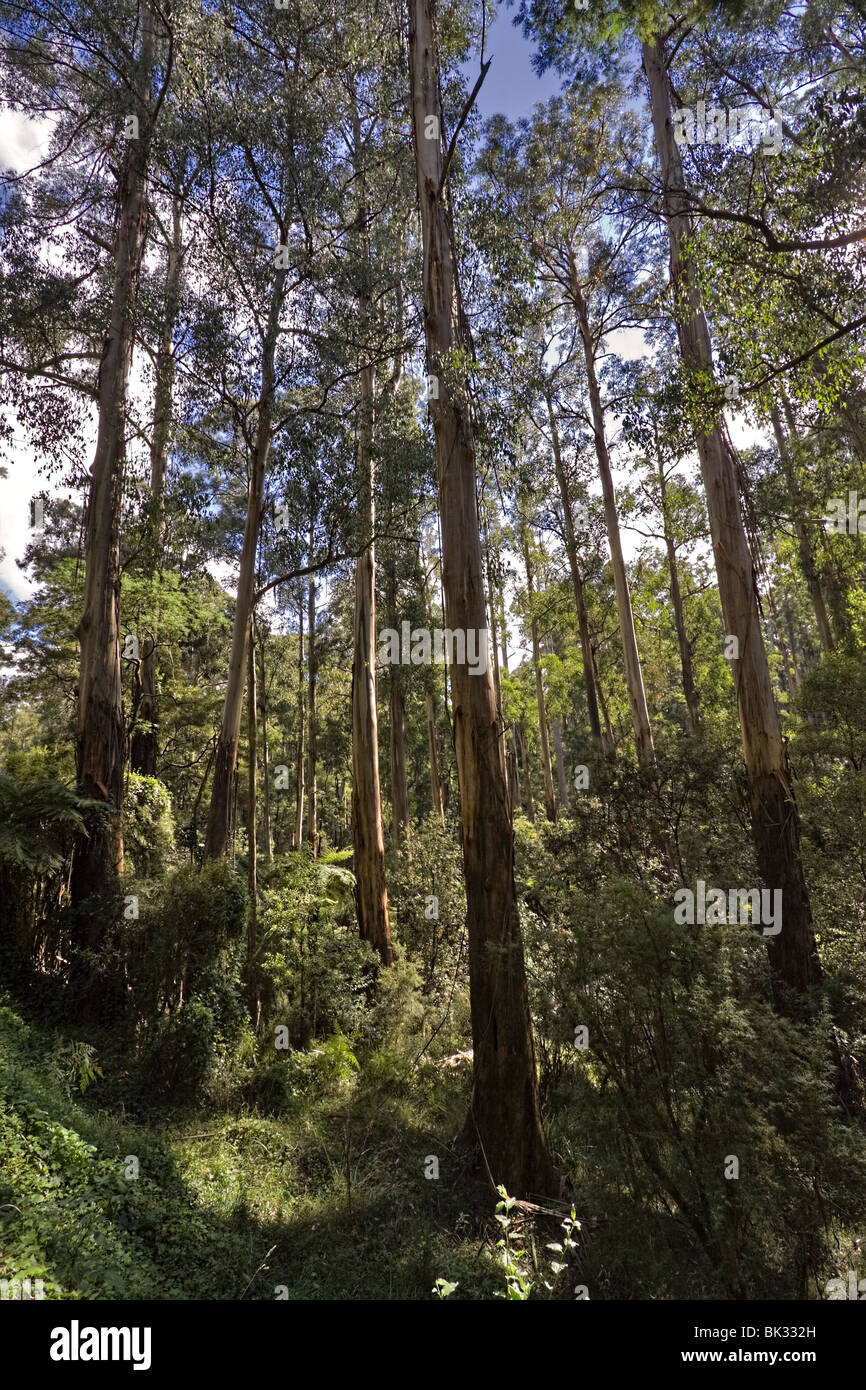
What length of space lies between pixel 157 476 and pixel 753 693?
1046cm

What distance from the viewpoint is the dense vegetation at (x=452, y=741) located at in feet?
13.1

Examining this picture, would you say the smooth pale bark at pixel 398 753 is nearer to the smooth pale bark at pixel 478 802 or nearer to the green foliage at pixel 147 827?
the green foliage at pixel 147 827

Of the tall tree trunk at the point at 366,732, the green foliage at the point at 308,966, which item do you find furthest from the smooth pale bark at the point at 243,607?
the tall tree trunk at the point at 366,732

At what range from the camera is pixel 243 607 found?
29.5 ft

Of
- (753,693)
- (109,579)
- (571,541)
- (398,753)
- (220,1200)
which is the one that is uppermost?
(571,541)

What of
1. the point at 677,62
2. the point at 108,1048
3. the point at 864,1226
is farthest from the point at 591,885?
the point at 677,62

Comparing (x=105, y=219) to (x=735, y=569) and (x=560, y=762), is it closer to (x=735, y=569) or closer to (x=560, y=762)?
(x=735, y=569)

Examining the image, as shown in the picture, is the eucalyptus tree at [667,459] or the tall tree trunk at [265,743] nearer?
the eucalyptus tree at [667,459]

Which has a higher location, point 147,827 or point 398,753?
point 398,753

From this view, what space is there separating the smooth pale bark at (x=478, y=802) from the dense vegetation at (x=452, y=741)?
0.03 metres

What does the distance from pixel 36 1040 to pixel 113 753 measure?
3088 millimetres

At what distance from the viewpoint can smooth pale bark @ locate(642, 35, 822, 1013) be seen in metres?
6.44

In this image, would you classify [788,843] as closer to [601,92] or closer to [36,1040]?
[36,1040]

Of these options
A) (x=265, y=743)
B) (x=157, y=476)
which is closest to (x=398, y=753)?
(x=265, y=743)
